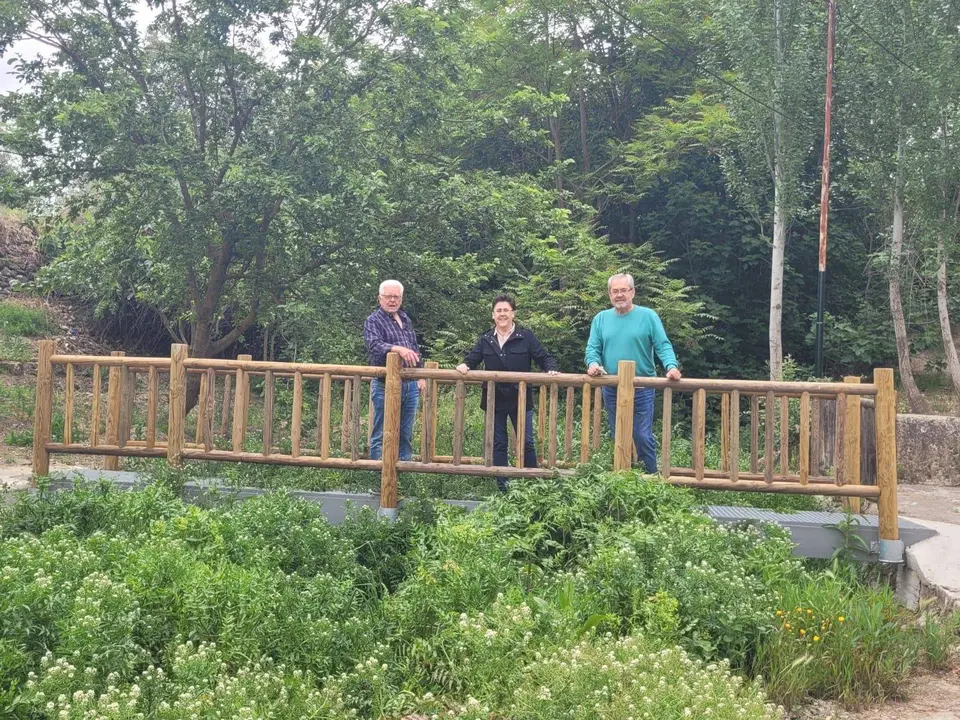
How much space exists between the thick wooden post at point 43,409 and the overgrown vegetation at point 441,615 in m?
1.23

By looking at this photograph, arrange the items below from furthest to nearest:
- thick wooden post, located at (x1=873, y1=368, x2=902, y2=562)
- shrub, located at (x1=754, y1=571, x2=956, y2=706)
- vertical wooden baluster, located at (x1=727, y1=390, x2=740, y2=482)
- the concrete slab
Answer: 1. vertical wooden baluster, located at (x1=727, y1=390, x2=740, y2=482)
2. thick wooden post, located at (x1=873, y1=368, x2=902, y2=562)
3. the concrete slab
4. shrub, located at (x1=754, y1=571, x2=956, y2=706)

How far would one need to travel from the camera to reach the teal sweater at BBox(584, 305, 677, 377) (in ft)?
24.5

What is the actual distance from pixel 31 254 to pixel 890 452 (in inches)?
766

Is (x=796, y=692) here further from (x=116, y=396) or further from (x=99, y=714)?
(x=116, y=396)

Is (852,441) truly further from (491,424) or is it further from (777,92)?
(777,92)

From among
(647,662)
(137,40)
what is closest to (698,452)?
Result: (647,662)

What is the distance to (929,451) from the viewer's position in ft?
40.5

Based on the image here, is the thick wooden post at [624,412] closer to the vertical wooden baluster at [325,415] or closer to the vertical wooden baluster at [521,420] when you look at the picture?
the vertical wooden baluster at [521,420]

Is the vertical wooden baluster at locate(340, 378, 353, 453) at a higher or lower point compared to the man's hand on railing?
lower

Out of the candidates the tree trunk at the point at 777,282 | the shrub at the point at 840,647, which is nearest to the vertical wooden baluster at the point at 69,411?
the shrub at the point at 840,647

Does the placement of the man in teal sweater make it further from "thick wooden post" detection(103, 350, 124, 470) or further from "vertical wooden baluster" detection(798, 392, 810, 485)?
"thick wooden post" detection(103, 350, 124, 470)

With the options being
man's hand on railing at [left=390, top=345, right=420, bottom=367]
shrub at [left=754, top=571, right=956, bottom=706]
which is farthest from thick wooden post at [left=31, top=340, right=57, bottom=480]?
shrub at [left=754, top=571, right=956, bottom=706]

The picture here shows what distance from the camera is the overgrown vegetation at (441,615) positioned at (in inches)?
154

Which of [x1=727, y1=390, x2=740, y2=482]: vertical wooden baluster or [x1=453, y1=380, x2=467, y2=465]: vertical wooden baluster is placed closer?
[x1=727, y1=390, x2=740, y2=482]: vertical wooden baluster
